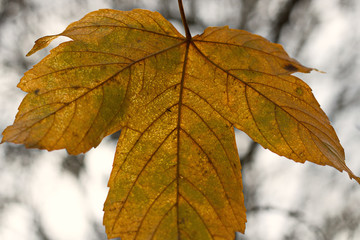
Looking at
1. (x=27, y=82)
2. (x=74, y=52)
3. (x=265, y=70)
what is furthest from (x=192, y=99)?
(x=27, y=82)

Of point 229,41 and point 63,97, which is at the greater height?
point 229,41

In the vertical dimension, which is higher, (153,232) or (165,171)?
(165,171)

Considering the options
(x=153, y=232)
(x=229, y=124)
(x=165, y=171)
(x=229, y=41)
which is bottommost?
(x=153, y=232)

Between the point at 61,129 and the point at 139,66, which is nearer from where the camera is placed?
the point at 61,129

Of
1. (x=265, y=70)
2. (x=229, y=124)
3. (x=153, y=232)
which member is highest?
(x=265, y=70)

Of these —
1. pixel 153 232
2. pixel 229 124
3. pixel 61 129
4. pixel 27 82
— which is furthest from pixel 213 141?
pixel 27 82

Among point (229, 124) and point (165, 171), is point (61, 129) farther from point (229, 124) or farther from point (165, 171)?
point (229, 124)

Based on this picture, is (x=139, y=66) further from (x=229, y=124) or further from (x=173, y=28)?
(x=229, y=124)

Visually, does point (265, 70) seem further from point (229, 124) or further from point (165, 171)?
point (165, 171)
